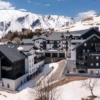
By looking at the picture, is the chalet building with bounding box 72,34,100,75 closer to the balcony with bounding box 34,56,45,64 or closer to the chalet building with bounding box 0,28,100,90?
the chalet building with bounding box 0,28,100,90

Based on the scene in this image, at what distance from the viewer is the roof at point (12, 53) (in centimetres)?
3523

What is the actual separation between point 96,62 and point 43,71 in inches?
761

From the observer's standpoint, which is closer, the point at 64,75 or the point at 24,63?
the point at 64,75

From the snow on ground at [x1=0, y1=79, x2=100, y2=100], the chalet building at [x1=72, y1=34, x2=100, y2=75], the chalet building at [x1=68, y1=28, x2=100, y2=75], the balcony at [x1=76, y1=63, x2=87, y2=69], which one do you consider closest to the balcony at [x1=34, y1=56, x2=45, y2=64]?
the chalet building at [x1=68, y1=28, x2=100, y2=75]

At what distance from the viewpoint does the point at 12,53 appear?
1473 inches

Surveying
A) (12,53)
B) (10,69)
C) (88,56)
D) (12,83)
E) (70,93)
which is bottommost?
(12,83)

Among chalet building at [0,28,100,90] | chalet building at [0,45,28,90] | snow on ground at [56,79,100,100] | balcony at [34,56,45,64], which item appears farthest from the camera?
balcony at [34,56,45,64]

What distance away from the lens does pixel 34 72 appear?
44844mm

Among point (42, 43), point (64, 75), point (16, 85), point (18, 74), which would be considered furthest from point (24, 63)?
point (42, 43)

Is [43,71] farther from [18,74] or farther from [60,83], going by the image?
[60,83]

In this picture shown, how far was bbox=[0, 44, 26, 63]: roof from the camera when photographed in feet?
116

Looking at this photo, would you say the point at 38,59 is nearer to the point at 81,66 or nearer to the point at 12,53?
the point at 12,53

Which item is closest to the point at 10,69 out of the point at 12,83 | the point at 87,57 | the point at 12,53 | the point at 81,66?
the point at 12,83

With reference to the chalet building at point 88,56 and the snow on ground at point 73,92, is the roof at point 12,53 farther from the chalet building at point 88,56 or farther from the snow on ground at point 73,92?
the chalet building at point 88,56
